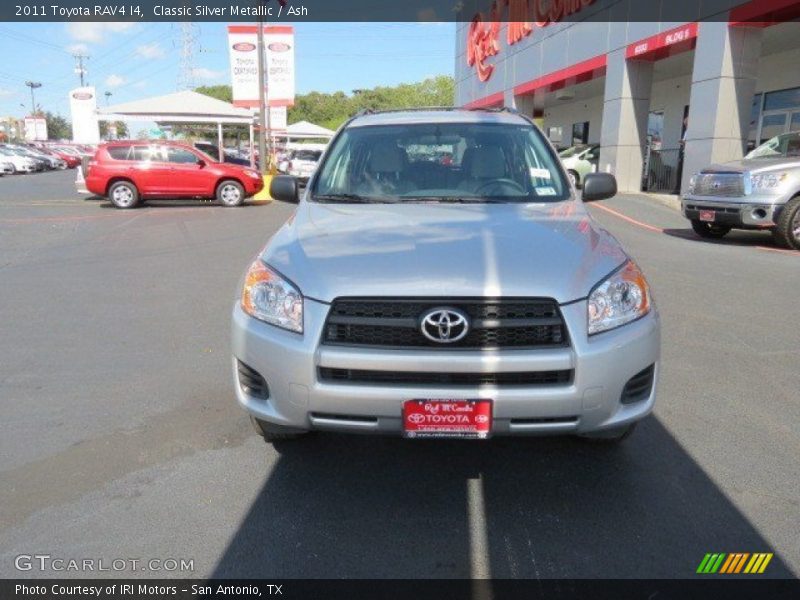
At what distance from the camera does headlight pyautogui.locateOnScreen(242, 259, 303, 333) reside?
2631 millimetres

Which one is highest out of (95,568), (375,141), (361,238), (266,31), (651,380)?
(266,31)

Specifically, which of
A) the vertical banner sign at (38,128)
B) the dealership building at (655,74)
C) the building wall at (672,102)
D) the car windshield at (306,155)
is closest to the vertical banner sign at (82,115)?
the vertical banner sign at (38,128)

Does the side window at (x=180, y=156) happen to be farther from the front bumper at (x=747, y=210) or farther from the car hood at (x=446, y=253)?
the car hood at (x=446, y=253)

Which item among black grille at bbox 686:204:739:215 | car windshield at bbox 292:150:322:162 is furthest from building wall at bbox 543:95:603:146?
black grille at bbox 686:204:739:215

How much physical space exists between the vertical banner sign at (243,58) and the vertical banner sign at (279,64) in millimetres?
983

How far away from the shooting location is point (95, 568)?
2.45m

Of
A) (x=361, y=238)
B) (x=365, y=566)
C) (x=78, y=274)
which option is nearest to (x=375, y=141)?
(x=361, y=238)

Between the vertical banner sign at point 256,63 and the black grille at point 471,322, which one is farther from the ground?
the vertical banner sign at point 256,63

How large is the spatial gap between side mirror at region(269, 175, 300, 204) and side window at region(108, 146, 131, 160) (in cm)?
1367

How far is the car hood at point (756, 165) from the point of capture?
9.24 meters

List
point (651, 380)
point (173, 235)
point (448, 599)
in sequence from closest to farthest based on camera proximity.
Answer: point (448, 599)
point (651, 380)
point (173, 235)

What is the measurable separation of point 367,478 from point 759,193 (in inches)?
339

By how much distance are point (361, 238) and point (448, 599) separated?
1.55 m

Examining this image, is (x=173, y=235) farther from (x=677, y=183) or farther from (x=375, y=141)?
(x=677, y=183)
